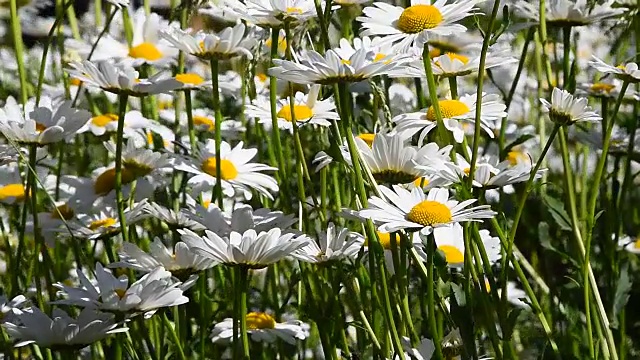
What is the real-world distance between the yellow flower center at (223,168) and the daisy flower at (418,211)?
34cm

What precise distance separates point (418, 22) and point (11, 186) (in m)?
0.70

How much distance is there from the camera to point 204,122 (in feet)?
5.11

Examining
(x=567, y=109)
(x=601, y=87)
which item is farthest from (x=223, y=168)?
(x=601, y=87)

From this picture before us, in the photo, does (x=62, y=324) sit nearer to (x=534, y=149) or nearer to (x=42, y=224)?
(x=42, y=224)

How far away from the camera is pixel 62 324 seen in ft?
2.72

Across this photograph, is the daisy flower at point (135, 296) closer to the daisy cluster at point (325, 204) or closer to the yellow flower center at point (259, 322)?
the daisy cluster at point (325, 204)

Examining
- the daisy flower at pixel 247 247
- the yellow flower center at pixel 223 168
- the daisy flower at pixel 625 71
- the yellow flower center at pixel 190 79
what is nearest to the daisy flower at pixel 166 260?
the daisy flower at pixel 247 247

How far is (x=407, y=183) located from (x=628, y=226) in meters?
1.08

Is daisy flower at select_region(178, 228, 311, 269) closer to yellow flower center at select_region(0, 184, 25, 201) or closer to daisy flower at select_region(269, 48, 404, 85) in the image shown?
daisy flower at select_region(269, 48, 404, 85)

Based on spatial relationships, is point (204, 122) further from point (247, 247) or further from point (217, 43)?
point (247, 247)

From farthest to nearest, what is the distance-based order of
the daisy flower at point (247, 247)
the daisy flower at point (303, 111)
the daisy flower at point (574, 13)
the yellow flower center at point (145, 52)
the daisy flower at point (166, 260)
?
1. the yellow flower center at point (145, 52)
2. the daisy flower at point (574, 13)
3. the daisy flower at point (303, 111)
4. the daisy flower at point (166, 260)
5. the daisy flower at point (247, 247)

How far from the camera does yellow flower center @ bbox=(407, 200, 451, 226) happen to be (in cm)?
83

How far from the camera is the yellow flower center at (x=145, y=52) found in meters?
1.46

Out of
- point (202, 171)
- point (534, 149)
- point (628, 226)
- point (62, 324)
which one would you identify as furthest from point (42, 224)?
point (534, 149)
